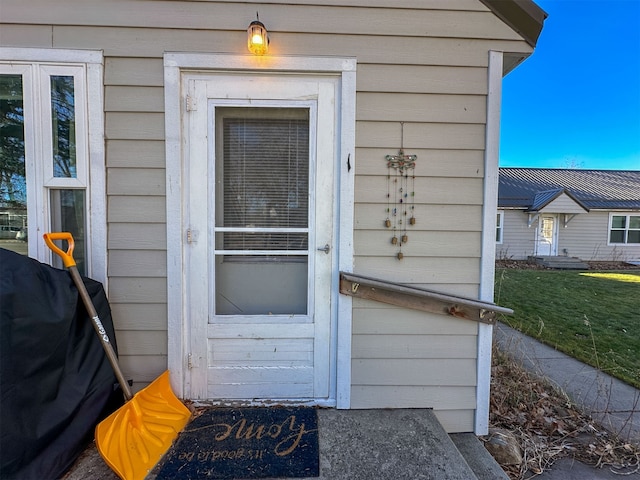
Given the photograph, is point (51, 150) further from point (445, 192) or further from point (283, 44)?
point (445, 192)

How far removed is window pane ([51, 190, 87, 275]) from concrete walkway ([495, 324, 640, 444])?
135 inches

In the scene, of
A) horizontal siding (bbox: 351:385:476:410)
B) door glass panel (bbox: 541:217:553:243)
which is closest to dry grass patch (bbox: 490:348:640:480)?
horizontal siding (bbox: 351:385:476:410)

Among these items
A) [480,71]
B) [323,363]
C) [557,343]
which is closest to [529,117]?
[557,343]

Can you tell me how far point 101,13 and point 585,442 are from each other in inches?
147

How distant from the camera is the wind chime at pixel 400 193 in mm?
1753

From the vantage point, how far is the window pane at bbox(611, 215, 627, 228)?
11.7 m

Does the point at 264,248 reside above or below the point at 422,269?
above

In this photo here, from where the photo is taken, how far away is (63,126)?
5.51 ft

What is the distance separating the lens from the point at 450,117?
5.76 feet

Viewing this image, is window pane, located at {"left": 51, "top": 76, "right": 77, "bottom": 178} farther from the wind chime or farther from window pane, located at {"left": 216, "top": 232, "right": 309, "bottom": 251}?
the wind chime

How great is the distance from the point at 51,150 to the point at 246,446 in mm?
1872

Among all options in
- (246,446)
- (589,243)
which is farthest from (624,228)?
(246,446)

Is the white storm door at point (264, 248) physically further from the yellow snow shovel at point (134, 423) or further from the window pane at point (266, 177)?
the yellow snow shovel at point (134, 423)

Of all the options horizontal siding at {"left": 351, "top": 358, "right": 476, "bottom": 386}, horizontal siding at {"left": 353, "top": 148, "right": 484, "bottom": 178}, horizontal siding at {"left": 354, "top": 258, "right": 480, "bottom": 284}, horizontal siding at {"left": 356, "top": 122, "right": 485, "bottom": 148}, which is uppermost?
horizontal siding at {"left": 356, "top": 122, "right": 485, "bottom": 148}
